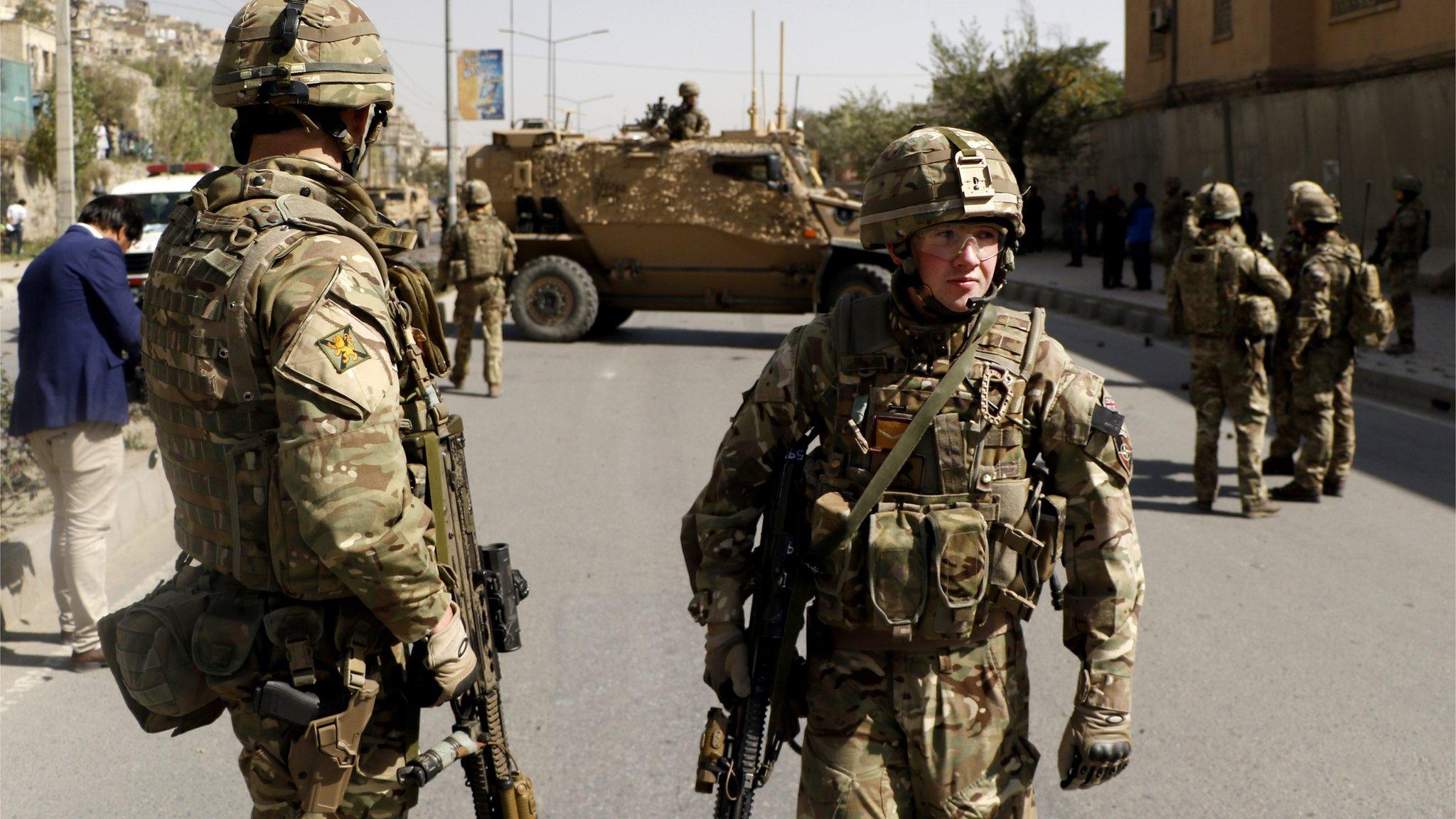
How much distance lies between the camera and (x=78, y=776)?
4.04 metres

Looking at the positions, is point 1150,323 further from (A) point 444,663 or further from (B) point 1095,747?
(A) point 444,663

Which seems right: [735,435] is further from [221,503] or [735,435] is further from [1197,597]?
[1197,597]

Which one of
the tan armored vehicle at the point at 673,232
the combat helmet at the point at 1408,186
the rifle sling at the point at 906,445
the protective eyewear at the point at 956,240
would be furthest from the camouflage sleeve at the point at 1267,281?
the tan armored vehicle at the point at 673,232

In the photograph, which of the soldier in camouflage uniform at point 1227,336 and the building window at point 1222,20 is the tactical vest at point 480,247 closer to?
the soldier in camouflage uniform at point 1227,336

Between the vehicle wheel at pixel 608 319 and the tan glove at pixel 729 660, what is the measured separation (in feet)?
42.8

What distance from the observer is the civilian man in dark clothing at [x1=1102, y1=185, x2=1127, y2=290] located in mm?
21234

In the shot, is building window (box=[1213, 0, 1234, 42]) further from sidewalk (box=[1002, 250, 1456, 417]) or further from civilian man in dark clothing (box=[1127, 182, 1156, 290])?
civilian man in dark clothing (box=[1127, 182, 1156, 290])

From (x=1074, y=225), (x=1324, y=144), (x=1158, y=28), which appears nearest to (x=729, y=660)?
(x=1324, y=144)

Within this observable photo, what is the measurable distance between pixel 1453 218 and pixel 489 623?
19.1 m

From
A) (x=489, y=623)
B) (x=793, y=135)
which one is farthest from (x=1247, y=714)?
(x=793, y=135)

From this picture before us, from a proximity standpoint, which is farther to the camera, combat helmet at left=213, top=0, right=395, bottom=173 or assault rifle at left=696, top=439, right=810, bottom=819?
assault rifle at left=696, top=439, right=810, bottom=819

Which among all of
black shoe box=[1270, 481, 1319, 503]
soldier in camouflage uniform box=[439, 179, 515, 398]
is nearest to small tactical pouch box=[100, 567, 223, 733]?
black shoe box=[1270, 481, 1319, 503]

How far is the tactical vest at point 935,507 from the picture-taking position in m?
2.53

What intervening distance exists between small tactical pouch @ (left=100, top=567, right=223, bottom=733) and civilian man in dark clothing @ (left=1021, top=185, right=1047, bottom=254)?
27352 millimetres
